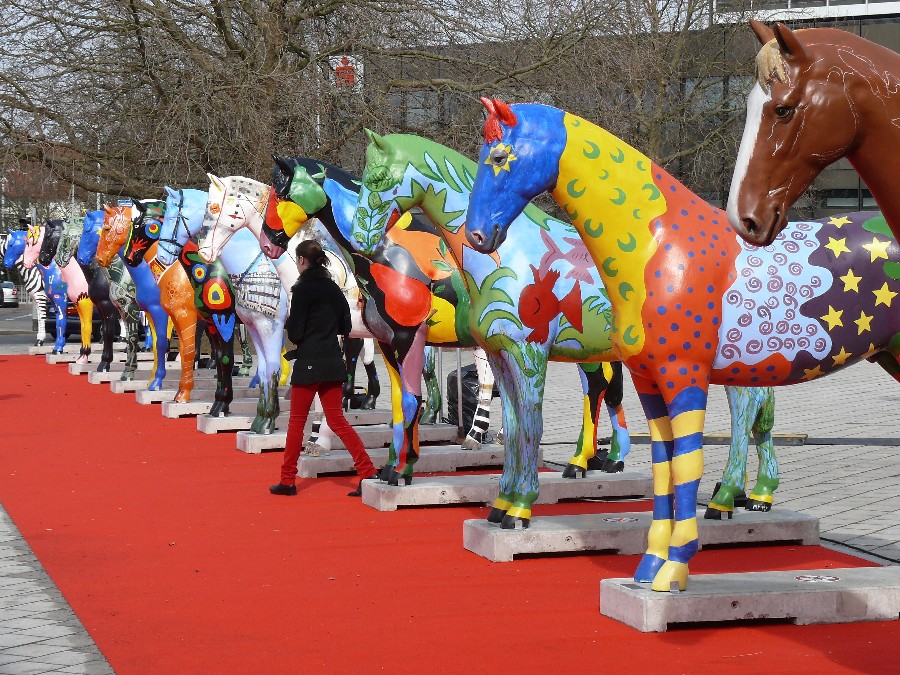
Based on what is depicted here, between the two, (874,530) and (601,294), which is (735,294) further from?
(874,530)

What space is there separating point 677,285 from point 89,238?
14051mm

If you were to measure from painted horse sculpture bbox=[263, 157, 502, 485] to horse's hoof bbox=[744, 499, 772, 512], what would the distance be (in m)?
2.19

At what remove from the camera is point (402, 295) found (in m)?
9.15

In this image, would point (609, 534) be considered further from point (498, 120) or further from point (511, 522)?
point (498, 120)

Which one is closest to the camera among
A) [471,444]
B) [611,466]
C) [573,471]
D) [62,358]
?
[573,471]

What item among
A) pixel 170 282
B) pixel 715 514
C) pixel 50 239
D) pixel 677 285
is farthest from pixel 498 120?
pixel 50 239

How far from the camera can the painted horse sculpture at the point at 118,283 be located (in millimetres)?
17969

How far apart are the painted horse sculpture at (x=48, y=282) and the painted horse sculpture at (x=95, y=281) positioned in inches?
41.9

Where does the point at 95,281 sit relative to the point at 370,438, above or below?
above

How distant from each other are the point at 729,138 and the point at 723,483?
57.2ft

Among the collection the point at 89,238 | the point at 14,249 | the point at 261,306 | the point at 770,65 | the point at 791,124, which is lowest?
the point at 261,306

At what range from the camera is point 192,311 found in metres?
15.1

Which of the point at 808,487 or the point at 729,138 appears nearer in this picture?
the point at 808,487

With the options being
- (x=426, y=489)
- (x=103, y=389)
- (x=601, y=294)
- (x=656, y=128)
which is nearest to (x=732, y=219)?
(x=601, y=294)
